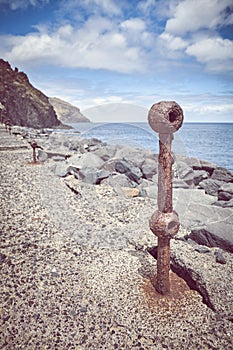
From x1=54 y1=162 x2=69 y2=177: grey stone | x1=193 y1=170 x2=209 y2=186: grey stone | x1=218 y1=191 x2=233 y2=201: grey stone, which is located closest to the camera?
x1=218 y1=191 x2=233 y2=201: grey stone

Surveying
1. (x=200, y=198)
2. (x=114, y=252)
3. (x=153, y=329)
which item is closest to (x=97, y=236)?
(x=114, y=252)

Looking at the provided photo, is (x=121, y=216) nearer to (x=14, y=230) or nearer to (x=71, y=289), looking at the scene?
(x=14, y=230)

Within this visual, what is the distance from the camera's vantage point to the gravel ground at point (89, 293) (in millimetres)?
2246

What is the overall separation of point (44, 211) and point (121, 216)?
157 centimetres

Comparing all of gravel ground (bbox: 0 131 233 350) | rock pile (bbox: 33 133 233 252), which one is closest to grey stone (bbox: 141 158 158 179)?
rock pile (bbox: 33 133 233 252)

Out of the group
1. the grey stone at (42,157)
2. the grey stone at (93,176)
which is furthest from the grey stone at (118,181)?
the grey stone at (42,157)

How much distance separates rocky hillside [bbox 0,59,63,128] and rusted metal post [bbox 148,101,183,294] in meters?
68.0

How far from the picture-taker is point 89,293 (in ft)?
9.19

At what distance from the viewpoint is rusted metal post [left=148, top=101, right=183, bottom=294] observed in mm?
2252

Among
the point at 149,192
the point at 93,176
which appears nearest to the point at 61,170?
the point at 93,176

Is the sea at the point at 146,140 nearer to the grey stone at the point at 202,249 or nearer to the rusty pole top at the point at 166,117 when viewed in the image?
the rusty pole top at the point at 166,117

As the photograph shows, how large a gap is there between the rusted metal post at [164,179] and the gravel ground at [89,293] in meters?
0.34

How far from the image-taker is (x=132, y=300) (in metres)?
2.70

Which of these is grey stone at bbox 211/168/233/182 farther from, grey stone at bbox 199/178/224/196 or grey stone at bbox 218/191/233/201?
grey stone at bbox 218/191/233/201
